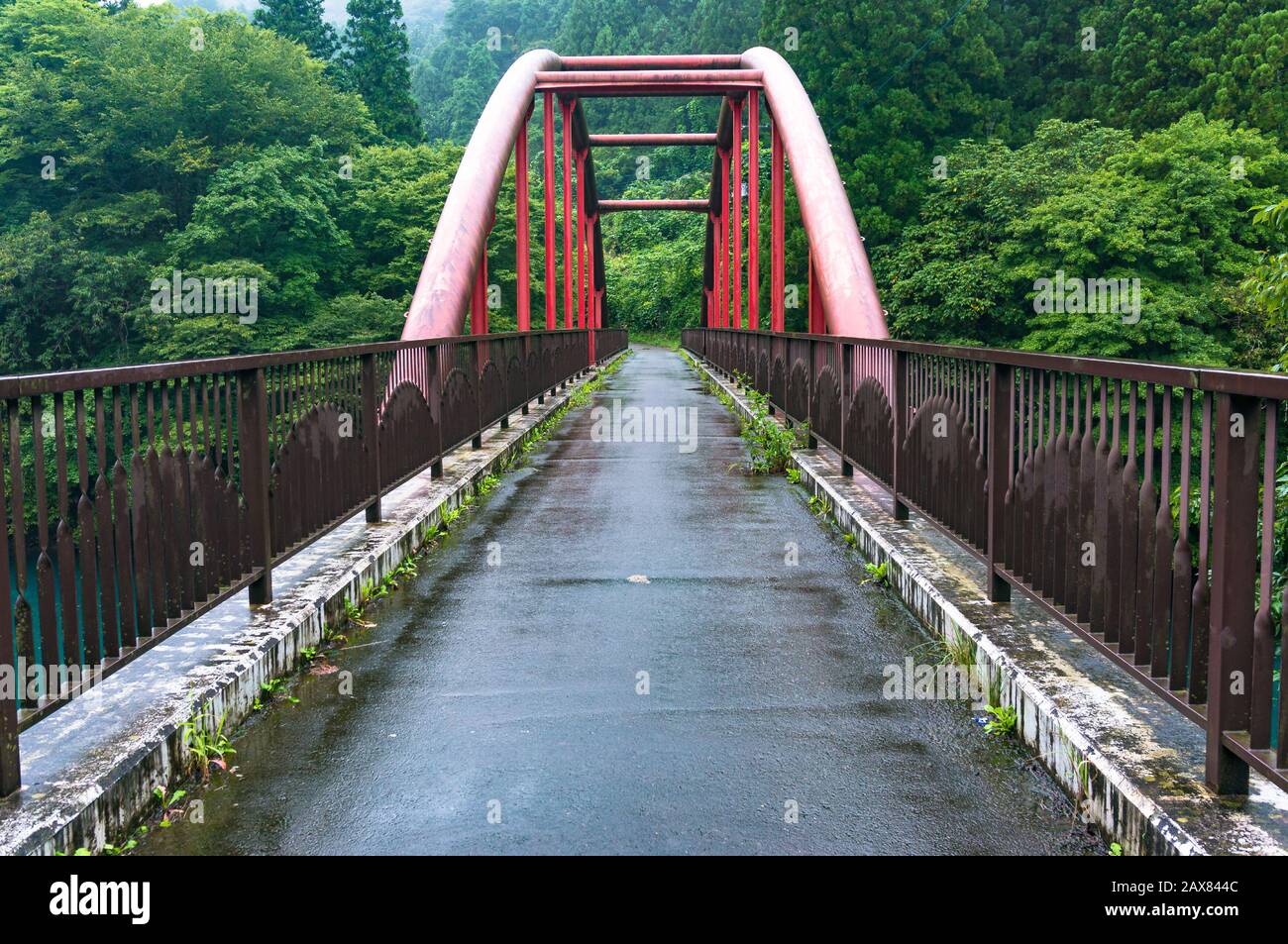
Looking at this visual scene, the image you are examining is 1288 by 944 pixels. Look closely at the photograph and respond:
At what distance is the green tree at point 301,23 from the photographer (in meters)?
62.5

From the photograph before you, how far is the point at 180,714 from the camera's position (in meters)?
3.28

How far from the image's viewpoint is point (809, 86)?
41000 mm

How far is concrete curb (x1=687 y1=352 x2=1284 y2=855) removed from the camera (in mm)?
2484

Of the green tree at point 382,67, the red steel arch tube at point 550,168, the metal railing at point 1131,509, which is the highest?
the green tree at point 382,67

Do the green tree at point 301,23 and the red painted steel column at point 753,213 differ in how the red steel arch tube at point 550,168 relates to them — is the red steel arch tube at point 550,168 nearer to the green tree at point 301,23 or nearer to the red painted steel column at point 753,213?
the red painted steel column at point 753,213

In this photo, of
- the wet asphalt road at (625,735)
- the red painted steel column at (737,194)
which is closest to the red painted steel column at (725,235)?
the red painted steel column at (737,194)

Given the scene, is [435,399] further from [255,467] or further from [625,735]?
[625,735]

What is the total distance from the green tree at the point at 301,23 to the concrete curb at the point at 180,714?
62.1 metres

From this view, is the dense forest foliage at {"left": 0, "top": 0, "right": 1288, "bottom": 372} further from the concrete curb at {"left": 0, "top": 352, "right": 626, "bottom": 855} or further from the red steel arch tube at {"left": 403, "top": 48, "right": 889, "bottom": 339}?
the concrete curb at {"left": 0, "top": 352, "right": 626, "bottom": 855}

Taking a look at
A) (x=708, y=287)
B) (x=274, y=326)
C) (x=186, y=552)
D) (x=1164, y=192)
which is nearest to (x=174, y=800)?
(x=186, y=552)

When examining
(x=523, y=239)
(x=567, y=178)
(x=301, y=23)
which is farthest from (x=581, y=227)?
(x=301, y=23)

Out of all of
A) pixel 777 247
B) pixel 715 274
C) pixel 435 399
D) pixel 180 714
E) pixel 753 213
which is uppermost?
pixel 715 274

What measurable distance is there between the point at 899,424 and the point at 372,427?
9.11 feet

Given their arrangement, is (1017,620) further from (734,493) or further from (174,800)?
(734,493)
